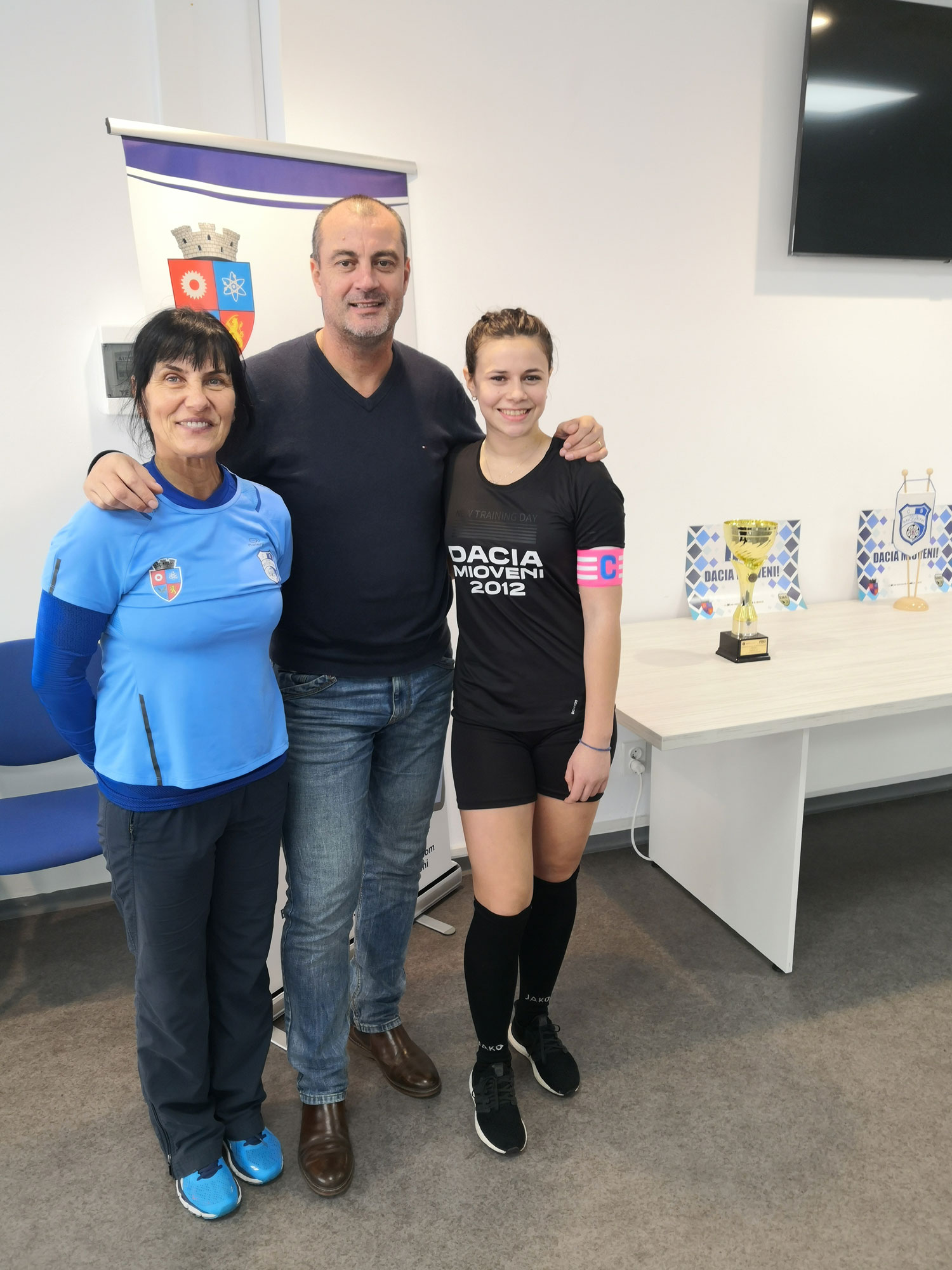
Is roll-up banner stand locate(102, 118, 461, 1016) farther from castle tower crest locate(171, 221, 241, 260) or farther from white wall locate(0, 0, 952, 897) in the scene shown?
white wall locate(0, 0, 952, 897)

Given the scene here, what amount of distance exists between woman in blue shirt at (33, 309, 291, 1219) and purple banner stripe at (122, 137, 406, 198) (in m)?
0.85

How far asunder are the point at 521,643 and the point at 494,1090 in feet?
2.98

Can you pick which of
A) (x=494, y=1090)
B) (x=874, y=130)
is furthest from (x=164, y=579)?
(x=874, y=130)

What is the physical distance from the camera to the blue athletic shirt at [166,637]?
137 centimetres

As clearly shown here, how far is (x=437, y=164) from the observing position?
2.51 metres

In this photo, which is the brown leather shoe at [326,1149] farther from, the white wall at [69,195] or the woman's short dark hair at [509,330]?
the white wall at [69,195]

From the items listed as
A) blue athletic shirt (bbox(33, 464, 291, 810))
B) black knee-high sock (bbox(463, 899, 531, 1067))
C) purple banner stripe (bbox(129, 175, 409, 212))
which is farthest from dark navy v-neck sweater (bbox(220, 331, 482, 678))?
purple banner stripe (bbox(129, 175, 409, 212))

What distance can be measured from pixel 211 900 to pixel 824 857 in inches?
85.3

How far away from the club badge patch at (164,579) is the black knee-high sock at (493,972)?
804mm

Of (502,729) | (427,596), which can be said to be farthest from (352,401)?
(502,729)

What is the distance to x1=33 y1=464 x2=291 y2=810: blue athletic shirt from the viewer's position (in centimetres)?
137

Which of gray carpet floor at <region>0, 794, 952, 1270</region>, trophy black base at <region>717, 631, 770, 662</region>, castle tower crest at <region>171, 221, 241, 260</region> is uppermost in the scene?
castle tower crest at <region>171, 221, 241, 260</region>

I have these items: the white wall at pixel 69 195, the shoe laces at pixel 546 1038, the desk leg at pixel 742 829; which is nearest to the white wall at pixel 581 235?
the white wall at pixel 69 195

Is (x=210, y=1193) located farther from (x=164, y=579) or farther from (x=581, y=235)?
(x=581, y=235)
